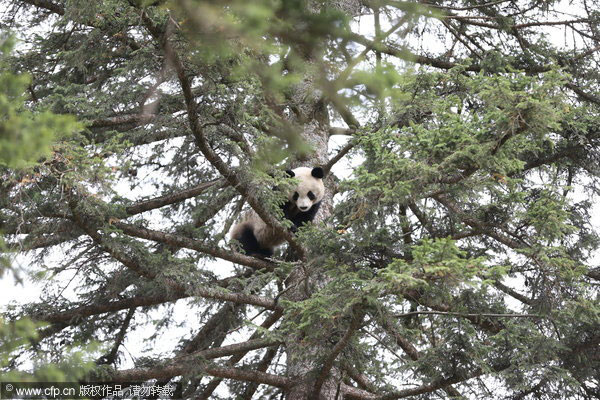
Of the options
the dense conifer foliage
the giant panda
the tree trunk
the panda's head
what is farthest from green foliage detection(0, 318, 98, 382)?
the panda's head

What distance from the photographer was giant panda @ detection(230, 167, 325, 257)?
10.2 m

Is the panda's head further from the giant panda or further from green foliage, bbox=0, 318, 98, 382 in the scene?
green foliage, bbox=0, 318, 98, 382

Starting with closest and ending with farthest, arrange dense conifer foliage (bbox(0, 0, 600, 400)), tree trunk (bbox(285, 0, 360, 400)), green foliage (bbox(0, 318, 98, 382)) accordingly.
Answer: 1. green foliage (bbox(0, 318, 98, 382))
2. dense conifer foliage (bbox(0, 0, 600, 400))
3. tree trunk (bbox(285, 0, 360, 400))

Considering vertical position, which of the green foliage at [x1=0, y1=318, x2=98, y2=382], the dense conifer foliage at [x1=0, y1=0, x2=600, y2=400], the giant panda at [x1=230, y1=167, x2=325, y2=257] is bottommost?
the green foliage at [x1=0, y1=318, x2=98, y2=382]

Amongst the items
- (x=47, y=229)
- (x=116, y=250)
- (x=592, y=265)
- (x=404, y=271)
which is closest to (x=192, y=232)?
(x=116, y=250)

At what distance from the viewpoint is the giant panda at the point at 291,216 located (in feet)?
33.6

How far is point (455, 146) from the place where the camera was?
7113 mm

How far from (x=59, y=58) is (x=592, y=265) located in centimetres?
800

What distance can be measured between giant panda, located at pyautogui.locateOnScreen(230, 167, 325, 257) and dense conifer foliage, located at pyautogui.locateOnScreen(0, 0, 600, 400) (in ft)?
2.08

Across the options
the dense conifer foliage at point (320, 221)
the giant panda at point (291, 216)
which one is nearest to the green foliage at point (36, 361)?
the dense conifer foliage at point (320, 221)

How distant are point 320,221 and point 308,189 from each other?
2.27 m

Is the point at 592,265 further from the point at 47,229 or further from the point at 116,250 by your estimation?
the point at 47,229

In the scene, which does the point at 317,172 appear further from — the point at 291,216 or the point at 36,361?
the point at 36,361

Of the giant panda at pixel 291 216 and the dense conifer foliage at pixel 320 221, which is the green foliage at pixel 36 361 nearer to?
the dense conifer foliage at pixel 320 221
